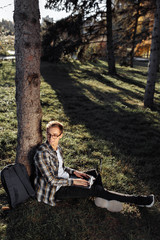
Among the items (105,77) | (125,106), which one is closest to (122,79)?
(105,77)

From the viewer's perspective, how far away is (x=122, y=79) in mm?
15062

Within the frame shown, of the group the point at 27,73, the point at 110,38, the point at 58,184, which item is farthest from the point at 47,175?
the point at 110,38

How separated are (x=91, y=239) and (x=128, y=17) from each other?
15.6 meters

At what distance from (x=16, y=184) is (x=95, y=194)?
1.31 metres

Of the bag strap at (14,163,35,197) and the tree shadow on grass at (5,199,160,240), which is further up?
the bag strap at (14,163,35,197)

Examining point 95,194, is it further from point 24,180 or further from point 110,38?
point 110,38

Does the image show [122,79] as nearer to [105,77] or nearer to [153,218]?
[105,77]

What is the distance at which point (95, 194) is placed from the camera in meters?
3.12

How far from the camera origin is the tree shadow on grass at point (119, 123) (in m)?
4.83

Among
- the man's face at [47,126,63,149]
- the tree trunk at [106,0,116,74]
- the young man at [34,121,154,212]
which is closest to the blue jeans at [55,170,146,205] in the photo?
the young man at [34,121,154,212]

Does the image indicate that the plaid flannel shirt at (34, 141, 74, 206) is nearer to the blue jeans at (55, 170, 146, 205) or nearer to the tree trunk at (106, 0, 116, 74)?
the blue jeans at (55, 170, 146, 205)

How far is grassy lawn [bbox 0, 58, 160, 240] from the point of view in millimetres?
2742

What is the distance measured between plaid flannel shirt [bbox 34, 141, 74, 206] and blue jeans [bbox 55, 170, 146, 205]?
0.14m

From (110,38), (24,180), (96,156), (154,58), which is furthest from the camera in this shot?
(110,38)
